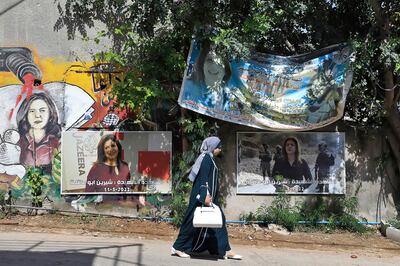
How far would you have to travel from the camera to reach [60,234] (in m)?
8.38

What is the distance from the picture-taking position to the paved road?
6.38m

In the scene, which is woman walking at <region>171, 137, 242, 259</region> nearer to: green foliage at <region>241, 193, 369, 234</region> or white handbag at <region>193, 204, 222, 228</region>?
white handbag at <region>193, 204, 222, 228</region>

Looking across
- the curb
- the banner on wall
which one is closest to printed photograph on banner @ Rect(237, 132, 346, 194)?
the banner on wall

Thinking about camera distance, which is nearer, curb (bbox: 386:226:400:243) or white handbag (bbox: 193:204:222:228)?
white handbag (bbox: 193:204:222:228)

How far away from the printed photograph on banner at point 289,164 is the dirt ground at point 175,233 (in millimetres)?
875

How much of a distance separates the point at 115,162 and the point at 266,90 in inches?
128

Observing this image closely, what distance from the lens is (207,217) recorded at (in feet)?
21.2

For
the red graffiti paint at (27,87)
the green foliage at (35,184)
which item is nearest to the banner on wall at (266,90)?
the red graffiti paint at (27,87)

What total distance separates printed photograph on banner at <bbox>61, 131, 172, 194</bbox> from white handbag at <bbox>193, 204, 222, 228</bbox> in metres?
3.12

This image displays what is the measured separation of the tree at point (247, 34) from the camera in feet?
28.0

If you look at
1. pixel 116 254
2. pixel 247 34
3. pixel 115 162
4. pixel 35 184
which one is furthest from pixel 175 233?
pixel 247 34

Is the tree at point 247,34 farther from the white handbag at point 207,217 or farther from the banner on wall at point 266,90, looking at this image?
the white handbag at point 207,217

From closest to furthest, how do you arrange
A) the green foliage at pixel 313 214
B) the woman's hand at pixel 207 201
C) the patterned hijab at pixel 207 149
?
the woman's hand at pixel 207 201
the patterned hijab at pixel 207 149
the green foliage at pixel 313 214

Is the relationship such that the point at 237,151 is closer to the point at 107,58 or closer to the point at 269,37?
the point at 269,37
